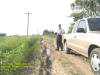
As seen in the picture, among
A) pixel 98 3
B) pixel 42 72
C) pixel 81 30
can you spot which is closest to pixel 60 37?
pixel 81 30

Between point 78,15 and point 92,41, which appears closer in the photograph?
point 92,41

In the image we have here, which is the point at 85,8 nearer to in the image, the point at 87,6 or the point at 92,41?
the point at 87,6

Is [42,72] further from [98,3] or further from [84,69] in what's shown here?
Answer: [98,3]

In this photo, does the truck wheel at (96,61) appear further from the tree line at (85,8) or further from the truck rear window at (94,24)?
the tree line at (85,8)

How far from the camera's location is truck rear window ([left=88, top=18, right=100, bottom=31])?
509 centimetres

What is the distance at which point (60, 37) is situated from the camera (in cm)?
980

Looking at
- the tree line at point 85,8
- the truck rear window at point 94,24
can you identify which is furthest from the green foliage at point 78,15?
the truck rear window at point 94,24

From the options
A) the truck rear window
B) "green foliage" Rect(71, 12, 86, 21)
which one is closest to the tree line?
"green foliage" Rect(71, 12, 86, 21)

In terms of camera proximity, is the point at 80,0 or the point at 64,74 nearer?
the point at 64,74

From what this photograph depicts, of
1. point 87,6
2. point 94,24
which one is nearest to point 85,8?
point 87,6

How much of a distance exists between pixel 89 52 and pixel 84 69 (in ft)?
2.24

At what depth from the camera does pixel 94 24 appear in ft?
17.3

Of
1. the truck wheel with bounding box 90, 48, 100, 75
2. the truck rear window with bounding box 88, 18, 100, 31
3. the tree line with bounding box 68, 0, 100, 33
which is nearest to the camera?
the truck wheel with bounding box 90, 48, 100, 75

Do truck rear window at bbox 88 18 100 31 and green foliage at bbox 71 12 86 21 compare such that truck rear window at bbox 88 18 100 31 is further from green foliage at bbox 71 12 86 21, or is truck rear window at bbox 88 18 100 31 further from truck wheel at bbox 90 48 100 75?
green foliage at bbox 71 12 86 21
